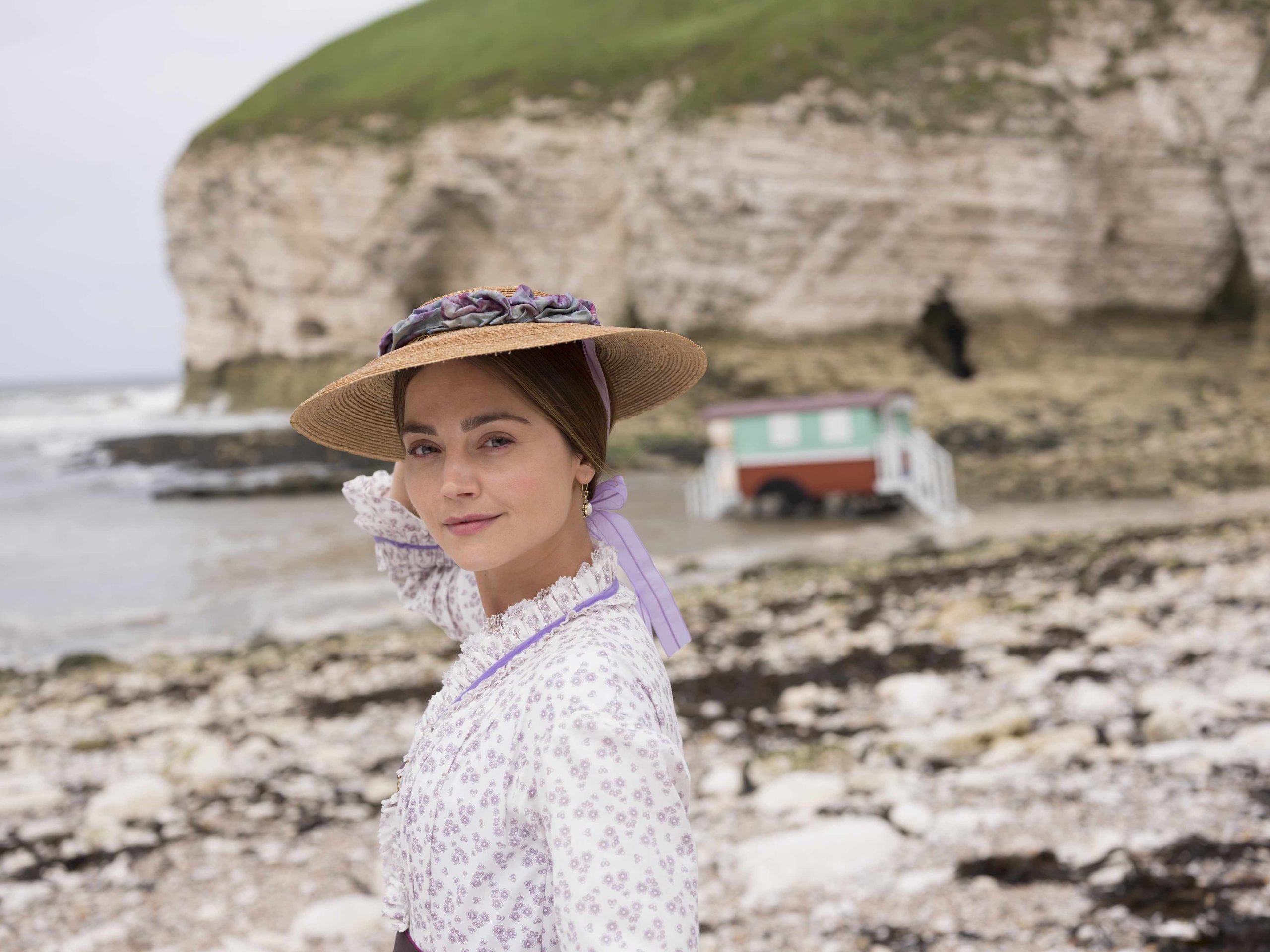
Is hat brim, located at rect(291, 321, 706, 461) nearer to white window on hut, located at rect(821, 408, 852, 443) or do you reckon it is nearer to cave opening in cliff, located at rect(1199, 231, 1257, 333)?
white window on hut, located at rect(821, 408, 852, 443)

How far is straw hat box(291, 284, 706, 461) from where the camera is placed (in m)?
1.56

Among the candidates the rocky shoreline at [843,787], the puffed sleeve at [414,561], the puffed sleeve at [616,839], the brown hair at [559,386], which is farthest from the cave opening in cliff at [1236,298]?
the puffed sleeve at [616,839]

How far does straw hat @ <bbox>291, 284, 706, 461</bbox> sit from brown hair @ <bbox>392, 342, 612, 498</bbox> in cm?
3

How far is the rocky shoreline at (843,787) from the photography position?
364 centimetres

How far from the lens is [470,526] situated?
5.49 feet

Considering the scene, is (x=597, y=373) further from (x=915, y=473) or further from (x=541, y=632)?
(x=915, y=473)

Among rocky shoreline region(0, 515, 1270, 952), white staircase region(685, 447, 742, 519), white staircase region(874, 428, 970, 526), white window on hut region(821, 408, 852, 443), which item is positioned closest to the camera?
rocky shoreline region(0, 515, 1270, 952)

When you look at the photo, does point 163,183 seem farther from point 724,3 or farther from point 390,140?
point 724,3

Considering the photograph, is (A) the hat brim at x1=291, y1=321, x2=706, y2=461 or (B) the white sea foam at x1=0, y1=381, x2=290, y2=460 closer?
(A) the hat brim at x1=291, y1=321, x2=706, y2=461

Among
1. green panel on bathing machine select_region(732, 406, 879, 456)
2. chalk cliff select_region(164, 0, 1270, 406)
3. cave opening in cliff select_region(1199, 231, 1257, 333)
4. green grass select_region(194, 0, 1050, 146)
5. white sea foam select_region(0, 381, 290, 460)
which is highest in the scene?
green grass select_region(194, 0, 1050, 146)

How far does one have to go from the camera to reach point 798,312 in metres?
30.4

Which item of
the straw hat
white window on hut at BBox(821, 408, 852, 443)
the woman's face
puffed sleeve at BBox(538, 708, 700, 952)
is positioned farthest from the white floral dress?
white window on hut at BBox(821, 408, 852, 443)

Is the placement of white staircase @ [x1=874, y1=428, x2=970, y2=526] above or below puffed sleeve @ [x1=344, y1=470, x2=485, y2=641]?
below

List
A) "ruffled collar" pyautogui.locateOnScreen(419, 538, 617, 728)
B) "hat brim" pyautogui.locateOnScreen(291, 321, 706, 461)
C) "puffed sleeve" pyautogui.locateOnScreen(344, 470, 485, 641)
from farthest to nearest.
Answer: "puffed sleeve" pyautogui.locateOnScreen(344, 470, 485, 641) → "ruffled collar" pyautogui.locateOnScreen(419, 538, 617, 728) → "hat brim" pyautogui.locateOnScreen(291, 321, 706, 461)
